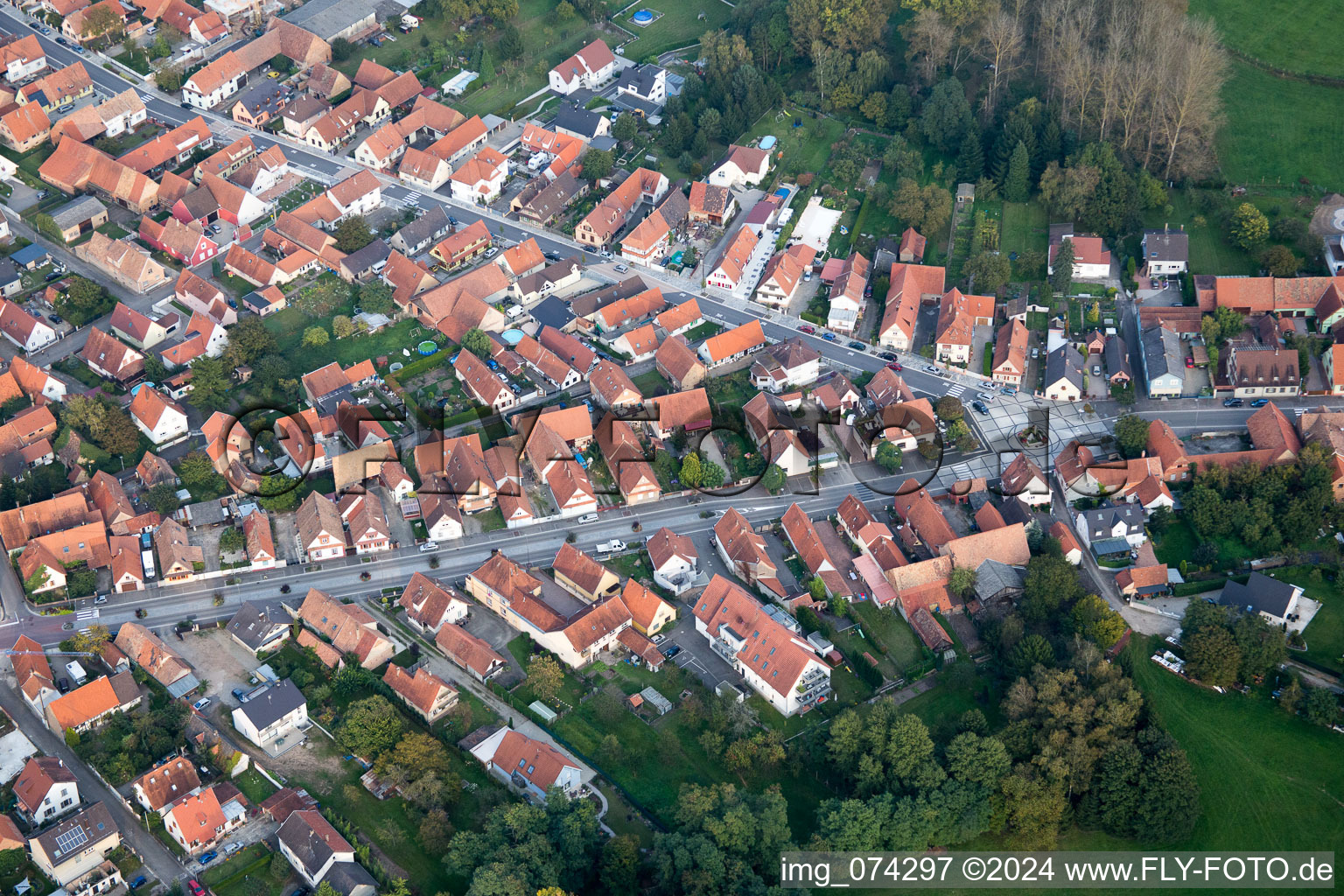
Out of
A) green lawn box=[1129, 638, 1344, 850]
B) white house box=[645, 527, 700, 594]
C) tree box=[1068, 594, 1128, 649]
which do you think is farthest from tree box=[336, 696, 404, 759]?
green lawn box=[1129, 638, 1344, 850]

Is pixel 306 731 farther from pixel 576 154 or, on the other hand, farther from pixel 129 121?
pixel 129 121

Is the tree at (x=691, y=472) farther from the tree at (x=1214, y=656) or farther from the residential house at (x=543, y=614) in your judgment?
the tree at (x=1214, y=656)

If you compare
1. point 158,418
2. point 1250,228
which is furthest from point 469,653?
point 1250,228

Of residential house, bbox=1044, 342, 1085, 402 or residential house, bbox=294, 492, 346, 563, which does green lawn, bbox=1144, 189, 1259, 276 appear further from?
residential house, bbox=294, 492, 346, 563

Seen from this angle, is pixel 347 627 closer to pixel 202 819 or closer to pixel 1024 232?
pixel 202 819

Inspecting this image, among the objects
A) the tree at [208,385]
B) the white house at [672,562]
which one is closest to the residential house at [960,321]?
the white house at [672,562]
